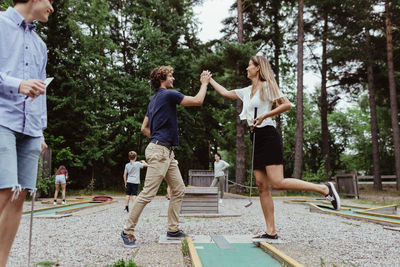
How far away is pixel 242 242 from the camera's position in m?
3.82

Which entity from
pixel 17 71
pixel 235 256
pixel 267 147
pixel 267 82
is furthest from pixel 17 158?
pixel 267 82

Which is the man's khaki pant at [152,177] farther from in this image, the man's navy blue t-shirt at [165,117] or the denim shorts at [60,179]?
the denim shorts at [60,179]

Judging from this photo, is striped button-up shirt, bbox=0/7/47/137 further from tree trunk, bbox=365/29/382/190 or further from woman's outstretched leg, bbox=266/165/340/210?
tree trunk, bbox=365/29/382/190

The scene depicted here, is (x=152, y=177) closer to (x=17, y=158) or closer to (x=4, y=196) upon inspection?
(x=17, y=158)

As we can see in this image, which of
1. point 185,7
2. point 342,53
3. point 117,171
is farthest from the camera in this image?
point 185,7

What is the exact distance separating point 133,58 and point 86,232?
1703 centimetres

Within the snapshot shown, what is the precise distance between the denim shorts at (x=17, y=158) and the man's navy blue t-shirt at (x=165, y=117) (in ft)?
5.72

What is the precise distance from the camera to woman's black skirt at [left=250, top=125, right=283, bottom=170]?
3.61m

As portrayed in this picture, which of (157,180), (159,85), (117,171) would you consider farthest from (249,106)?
(117,171)

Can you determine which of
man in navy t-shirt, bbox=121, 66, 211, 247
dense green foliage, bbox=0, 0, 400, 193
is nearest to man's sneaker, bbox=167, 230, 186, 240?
man in navy t-shirt, bbox=121, 66, 211, 247

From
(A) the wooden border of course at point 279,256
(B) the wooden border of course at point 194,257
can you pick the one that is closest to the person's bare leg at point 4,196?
(B) the wooden border of course at point 194,257

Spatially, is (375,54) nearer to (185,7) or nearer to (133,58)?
(185,7)

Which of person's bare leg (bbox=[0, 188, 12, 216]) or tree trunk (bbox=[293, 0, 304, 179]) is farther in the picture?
tree trunk (bbox=[293, 0, 304, 179])

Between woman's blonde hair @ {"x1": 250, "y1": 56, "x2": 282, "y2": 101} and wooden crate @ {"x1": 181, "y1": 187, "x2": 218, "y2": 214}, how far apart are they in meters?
3.97
